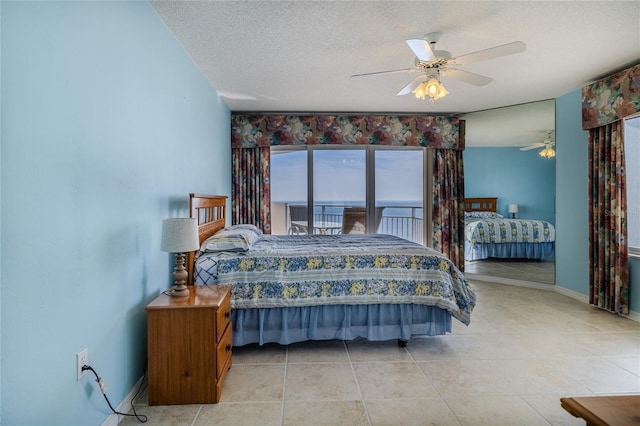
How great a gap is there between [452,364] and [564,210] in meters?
3.07

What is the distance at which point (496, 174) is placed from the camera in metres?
5.79

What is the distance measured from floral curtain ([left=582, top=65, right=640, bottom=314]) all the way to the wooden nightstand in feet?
13.3

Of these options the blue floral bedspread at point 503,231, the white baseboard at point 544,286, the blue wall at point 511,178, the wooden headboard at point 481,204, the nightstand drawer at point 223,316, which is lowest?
the white baseboard at point 544,286

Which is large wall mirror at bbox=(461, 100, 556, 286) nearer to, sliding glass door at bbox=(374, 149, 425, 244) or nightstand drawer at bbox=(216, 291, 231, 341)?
sliding glass door at bbox=(374, 149, 425, 244)

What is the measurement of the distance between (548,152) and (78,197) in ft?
17.7

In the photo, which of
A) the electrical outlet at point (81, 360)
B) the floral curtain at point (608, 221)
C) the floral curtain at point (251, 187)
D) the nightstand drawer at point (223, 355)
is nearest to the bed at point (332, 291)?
the nightstand drawer at point (223, 355)

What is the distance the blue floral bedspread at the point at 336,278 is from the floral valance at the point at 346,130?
257 cm

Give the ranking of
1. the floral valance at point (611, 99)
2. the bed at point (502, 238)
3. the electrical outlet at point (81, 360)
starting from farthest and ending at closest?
1. the bed at point (502, 238)
2. the floral valance at point (611, 99)
3. the electrical outlet at point (81, 360)

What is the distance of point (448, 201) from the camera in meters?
5.16

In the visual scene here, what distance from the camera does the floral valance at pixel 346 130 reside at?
4891 millimetres

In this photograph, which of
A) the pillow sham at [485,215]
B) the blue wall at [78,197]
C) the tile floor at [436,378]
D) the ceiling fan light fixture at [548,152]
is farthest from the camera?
the pillow sham at [485,215]

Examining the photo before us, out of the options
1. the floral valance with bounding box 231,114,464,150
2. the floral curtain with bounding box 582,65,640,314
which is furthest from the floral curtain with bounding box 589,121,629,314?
the floral valance with bounding box 231,114,464,150

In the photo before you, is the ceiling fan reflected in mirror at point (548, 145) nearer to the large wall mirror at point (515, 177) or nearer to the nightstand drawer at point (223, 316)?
the large wall mirror at point (515, 177)

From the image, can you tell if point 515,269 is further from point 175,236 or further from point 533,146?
point 175,236
